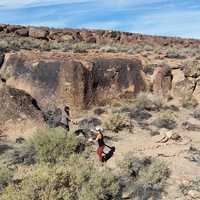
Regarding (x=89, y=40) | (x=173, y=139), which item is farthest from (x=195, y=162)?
(x=89, y=40)

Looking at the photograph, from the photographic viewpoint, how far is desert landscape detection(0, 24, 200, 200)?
35.5 feet

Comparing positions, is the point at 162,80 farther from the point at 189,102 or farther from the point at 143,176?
the point at 143,176

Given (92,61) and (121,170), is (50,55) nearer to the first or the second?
(92,61)

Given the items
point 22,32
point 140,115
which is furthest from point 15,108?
point 22,32

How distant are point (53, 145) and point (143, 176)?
2657 mm

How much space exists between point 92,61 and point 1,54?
12.7 ft

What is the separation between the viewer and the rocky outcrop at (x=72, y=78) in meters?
18.7

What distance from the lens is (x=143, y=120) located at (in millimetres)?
18031

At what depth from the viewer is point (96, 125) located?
1728cm

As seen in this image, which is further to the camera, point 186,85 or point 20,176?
point 186,85

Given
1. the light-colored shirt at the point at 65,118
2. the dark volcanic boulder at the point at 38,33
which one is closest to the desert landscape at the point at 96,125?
the light-colored shirt at the point at 65,118

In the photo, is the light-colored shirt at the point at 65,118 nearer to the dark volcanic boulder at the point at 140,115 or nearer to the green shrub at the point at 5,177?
the dark volcanic boulder at the point at 140,115

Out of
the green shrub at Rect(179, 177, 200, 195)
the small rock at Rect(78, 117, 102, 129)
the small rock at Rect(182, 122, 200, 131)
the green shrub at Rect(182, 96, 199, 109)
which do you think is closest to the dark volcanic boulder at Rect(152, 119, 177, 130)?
the small rock at Rect(182, 122, 200, 131)

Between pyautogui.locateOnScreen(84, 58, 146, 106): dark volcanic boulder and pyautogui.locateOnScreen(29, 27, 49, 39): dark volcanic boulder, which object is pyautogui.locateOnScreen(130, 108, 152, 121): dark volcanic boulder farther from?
pyautogui.locateOnScreen(29, 27, 49, 39): dark volcanic boulder
